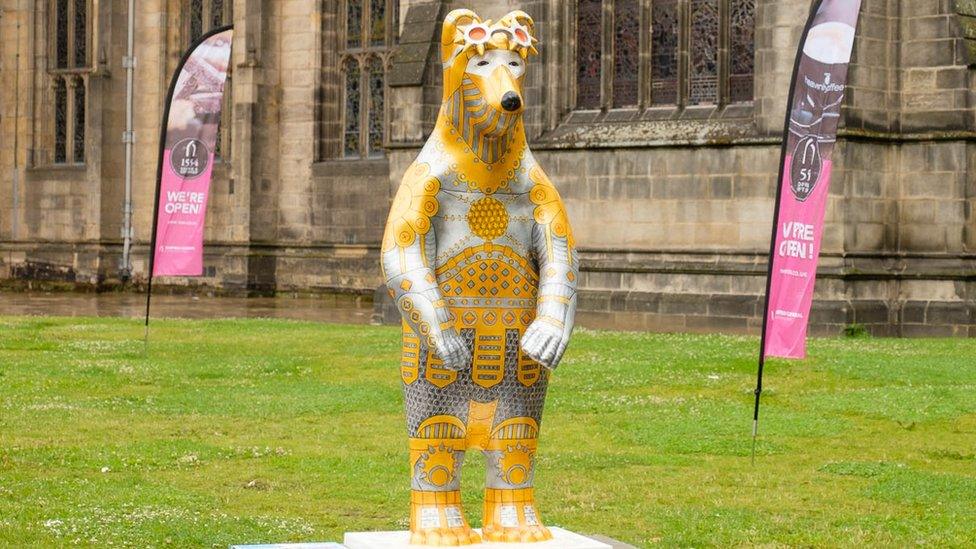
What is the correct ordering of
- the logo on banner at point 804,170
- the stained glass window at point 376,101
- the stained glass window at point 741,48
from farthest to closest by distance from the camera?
1. the stained glass window at point 376,101
2. the stained glass window at point 741,48
3. the logo on banner at point 804,170

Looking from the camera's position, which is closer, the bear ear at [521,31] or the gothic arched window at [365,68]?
the bear ear at [521,31]

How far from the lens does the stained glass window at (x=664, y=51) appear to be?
79.7 ft

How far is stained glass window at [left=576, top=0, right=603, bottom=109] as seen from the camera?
25000 mm

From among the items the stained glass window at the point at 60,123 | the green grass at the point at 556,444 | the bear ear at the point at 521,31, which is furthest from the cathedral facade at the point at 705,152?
the bear ear at the point at 521,31

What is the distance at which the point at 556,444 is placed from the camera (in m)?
13.2

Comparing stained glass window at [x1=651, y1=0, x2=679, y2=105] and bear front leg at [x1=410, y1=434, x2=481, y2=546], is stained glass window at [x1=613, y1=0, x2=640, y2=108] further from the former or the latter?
bear front leg at [x1=410, y1=434, x2=481, y2=546]

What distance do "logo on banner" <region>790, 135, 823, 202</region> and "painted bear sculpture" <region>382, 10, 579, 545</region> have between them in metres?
4.31

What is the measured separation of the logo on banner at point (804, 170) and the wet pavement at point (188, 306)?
48.2 feet

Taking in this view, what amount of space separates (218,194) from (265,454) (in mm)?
22602

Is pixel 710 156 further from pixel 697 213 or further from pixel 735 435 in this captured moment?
pixel 735 435

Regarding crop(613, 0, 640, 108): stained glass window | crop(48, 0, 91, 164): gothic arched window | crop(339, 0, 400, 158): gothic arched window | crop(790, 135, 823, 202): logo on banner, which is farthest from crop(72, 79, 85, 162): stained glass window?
crop(790, 135, 823, 202): logo on banner

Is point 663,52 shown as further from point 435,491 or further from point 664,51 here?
point 435,491

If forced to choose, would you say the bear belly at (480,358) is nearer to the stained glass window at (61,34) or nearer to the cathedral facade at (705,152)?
the cathedral facade at (705,152)

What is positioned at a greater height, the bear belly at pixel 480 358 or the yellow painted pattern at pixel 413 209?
the yellow painted pattern at pixel 413 209
